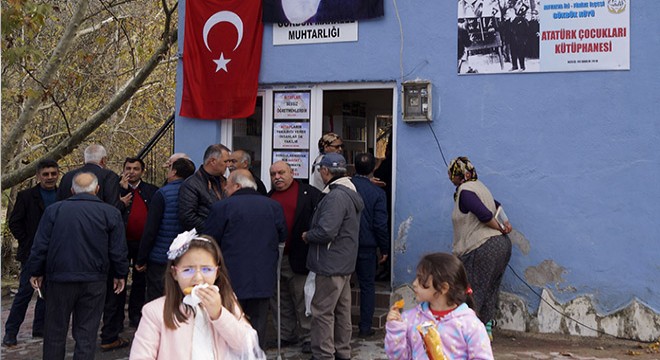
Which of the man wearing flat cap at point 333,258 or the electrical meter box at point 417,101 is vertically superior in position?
the electrical meter box at point 417,101

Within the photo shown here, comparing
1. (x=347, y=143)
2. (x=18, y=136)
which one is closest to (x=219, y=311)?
(x=347, y=143)

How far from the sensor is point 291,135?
9.43m

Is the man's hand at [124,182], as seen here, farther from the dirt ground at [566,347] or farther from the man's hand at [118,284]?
the dirt ground at [566,347]

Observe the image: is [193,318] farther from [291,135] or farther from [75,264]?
[291,135]

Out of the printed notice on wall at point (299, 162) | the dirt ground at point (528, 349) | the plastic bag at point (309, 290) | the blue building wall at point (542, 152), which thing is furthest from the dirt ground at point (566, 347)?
the printed notice on wall at point (299, 162)

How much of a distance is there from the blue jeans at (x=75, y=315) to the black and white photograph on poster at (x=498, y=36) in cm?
438

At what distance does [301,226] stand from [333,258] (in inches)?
→ 30.4

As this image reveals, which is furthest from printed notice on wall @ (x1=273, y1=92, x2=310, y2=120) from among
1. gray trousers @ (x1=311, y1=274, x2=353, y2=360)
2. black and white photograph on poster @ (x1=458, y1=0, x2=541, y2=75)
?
gray trousers @ (x1=311, y1=274, x2=353, y2=360)

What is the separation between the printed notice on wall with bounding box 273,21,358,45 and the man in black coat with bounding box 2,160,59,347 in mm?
2950

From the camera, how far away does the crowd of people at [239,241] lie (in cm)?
645

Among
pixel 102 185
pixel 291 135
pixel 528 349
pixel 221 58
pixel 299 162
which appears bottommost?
pixel 528 349

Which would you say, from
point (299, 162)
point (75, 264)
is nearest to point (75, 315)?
A: point (75, 264)

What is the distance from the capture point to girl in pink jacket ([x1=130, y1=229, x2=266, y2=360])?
346cm

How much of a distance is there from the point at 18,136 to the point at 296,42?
592cm
